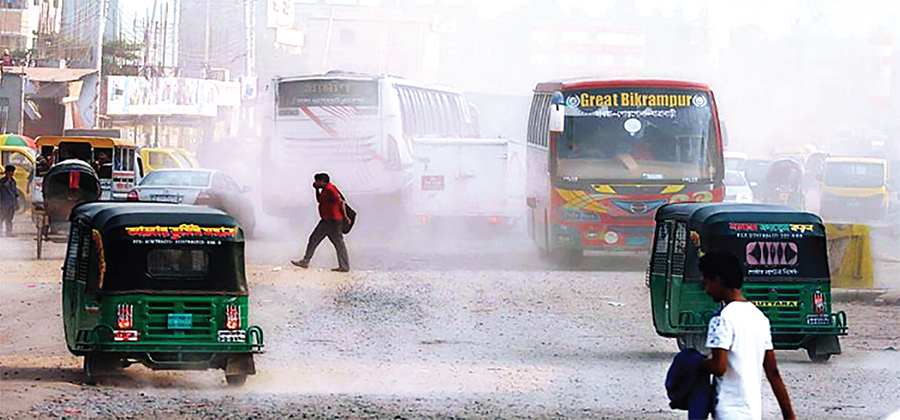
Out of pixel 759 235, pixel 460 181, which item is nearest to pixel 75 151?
pixel 460 181

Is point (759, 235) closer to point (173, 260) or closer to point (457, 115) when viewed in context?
point (173, 260)

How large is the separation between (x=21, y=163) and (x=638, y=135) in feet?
53.6

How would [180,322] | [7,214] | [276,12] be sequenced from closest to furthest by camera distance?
[180,322], [7,214], [276,12]

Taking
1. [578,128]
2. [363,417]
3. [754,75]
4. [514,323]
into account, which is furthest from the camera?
[754,75]

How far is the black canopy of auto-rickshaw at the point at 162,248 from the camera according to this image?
36.1 feet

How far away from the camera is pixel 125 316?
1088 cm

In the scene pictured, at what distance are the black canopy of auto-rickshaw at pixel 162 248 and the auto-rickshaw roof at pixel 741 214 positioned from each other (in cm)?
389

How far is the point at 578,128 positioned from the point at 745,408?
1634 centimetres

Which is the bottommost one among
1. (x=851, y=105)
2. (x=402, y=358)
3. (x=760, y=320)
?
(x=402, y=358)

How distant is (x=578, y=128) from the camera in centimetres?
2248

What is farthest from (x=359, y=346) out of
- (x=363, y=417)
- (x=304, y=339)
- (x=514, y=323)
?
(x=363, y=417)

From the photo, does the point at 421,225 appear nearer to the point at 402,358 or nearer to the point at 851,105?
the point at 851,105

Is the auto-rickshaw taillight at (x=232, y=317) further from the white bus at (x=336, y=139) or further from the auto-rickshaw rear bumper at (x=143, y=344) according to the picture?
the white bus at (x=336, y=139)

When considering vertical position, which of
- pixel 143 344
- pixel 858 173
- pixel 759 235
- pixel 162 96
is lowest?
pixel 143 344
